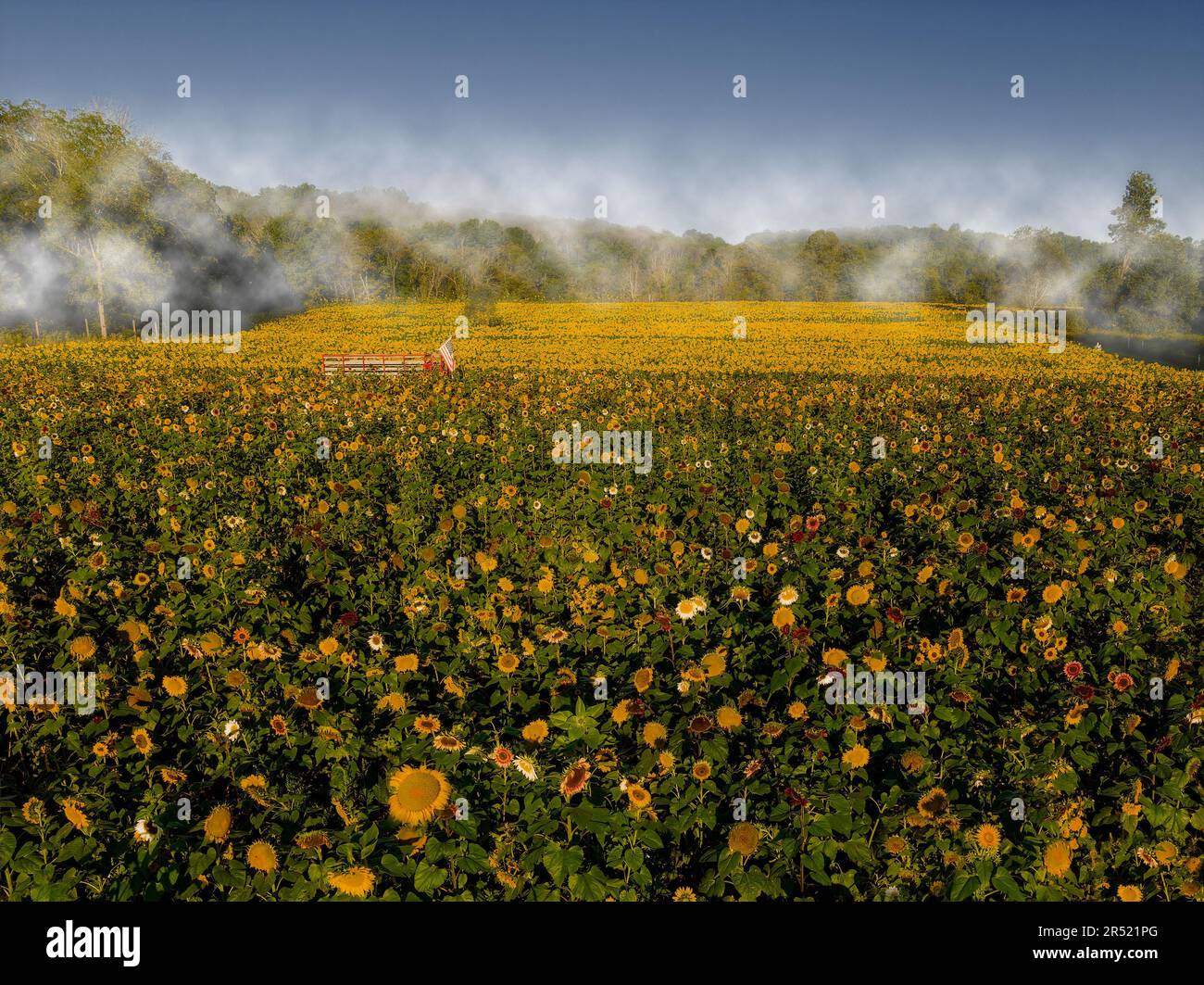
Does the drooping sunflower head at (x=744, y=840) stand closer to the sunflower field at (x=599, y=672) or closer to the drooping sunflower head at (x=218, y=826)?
the sunflower field at (x=599, y=672)

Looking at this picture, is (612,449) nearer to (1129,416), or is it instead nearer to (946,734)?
(946,734)

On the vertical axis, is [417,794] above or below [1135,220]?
below

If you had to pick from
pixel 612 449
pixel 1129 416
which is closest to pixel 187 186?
pixel 612 449

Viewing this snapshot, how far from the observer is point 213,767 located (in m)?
3.15

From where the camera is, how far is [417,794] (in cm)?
252

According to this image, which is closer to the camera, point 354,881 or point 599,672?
point 354,881

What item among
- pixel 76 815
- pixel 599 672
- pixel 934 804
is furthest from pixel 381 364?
pixel 934 804

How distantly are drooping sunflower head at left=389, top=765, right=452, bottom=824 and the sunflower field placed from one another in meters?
0.01

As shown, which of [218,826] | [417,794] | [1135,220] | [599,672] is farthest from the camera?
[1135,220]

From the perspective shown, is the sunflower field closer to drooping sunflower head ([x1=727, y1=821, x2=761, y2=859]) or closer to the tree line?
drooping sunflower head ([x1=727, y1=821, x2=761, y2=859])

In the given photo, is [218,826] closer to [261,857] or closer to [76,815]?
[261,857]

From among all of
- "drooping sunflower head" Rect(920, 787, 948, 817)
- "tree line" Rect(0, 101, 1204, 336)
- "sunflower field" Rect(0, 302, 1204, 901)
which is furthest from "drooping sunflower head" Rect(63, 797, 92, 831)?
"tree line" Rect(0, 101, 1204, 336)

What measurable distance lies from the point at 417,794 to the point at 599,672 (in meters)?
1.23
